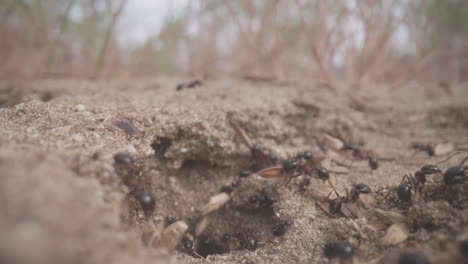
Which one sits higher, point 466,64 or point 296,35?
point 296,35

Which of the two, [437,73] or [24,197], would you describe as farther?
[437,73]

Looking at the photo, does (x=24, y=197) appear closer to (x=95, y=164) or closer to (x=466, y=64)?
(x=95, y=164)

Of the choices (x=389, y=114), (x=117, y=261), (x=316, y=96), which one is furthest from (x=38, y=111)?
(x=389, y=114)

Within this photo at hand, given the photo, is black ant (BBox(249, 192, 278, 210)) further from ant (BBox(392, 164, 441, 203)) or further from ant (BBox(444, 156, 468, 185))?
ant (BBox(444, 156, 468, 185))

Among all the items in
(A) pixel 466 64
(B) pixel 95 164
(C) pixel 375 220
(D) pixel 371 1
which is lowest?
(C) pixel 375 220

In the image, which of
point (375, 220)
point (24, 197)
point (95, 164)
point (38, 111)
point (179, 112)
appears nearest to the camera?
point (24, 197)

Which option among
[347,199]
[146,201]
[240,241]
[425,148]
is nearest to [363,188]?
[347,199]

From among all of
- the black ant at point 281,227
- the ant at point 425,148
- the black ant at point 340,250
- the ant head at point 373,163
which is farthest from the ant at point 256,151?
the ant at point 425,148
